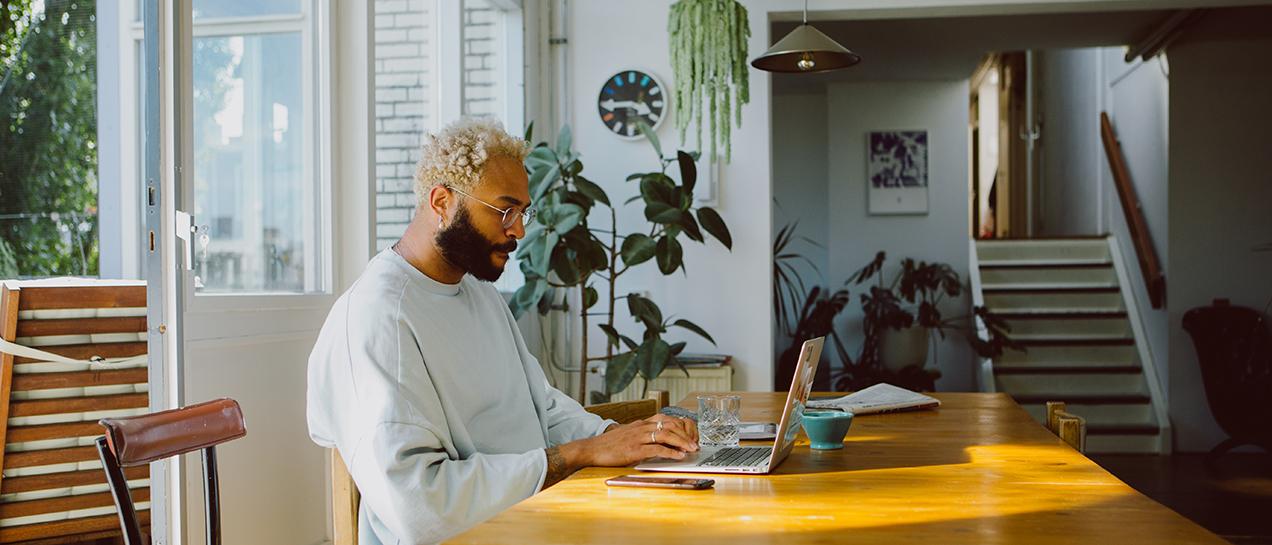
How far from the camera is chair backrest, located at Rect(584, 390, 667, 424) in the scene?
254 centimetres

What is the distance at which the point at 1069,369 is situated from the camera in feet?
25.8

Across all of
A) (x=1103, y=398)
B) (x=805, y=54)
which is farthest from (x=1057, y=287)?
(x=805, y=54)

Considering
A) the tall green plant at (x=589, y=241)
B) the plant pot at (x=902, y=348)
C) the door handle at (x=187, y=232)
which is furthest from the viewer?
the plant pot at (x=902, y=348)

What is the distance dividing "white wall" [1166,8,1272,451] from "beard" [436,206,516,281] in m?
6.37

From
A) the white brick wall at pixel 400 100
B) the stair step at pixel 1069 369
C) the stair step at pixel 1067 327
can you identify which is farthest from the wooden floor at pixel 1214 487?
the white brick wall at pixel 400 100

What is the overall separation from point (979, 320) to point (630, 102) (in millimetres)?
4312

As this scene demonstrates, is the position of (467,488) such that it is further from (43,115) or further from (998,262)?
(998,262)

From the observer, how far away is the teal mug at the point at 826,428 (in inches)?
78.9

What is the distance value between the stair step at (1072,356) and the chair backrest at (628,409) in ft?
18.7

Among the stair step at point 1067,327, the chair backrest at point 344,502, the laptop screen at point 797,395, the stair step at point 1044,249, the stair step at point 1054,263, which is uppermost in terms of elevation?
the stair step at point 1044,249

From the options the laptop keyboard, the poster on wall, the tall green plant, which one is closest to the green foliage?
the tall green plant

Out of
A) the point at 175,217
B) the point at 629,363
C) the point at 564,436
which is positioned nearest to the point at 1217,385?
the point at 629,363

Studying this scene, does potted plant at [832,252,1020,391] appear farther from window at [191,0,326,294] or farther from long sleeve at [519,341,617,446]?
long sleeve at [519,341,617,446]

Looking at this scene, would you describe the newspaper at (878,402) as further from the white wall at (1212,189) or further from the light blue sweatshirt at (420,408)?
the white wall at (1212,189)
